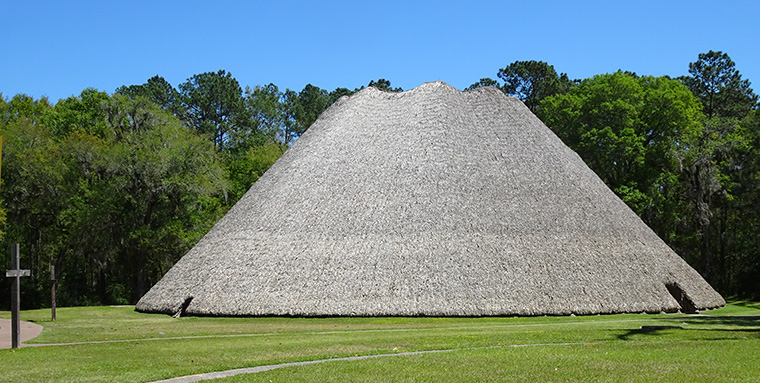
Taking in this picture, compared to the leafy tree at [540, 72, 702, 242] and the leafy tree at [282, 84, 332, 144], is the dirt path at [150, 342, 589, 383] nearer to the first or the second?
the leafy tree at [540, 72, 702, 242]

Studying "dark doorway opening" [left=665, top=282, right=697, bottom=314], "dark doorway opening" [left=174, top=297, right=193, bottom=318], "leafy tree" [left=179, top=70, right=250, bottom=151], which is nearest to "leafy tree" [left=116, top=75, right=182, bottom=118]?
"leafy tree" [left=179, top=70, right=250, bottom=151]

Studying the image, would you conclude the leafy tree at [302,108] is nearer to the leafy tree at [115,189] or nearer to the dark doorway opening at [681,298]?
the leafy tree at [115,189]

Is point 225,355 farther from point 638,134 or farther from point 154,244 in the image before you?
point 638,134

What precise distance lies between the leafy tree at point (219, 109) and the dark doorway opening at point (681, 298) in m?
55.8

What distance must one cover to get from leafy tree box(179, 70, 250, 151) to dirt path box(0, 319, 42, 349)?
53484 mm

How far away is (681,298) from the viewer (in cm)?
2958

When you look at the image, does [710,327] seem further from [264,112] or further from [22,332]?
[264,112]

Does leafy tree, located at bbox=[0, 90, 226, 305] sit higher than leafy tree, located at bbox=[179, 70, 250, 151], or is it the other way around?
leafy tree, located at bbox=[179, 70, 250, 151]

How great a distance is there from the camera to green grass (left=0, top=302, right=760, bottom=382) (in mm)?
11633

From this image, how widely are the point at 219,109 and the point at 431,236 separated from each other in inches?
2230

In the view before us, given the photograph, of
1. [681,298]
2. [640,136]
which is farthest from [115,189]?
[640,136]

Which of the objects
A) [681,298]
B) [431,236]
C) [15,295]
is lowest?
[681,298]

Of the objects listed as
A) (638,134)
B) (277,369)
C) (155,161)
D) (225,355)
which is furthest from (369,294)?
(638,134)

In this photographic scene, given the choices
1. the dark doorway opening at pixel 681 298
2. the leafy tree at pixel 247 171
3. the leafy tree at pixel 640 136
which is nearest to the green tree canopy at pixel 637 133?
the leafy tree at pixel 640 136
